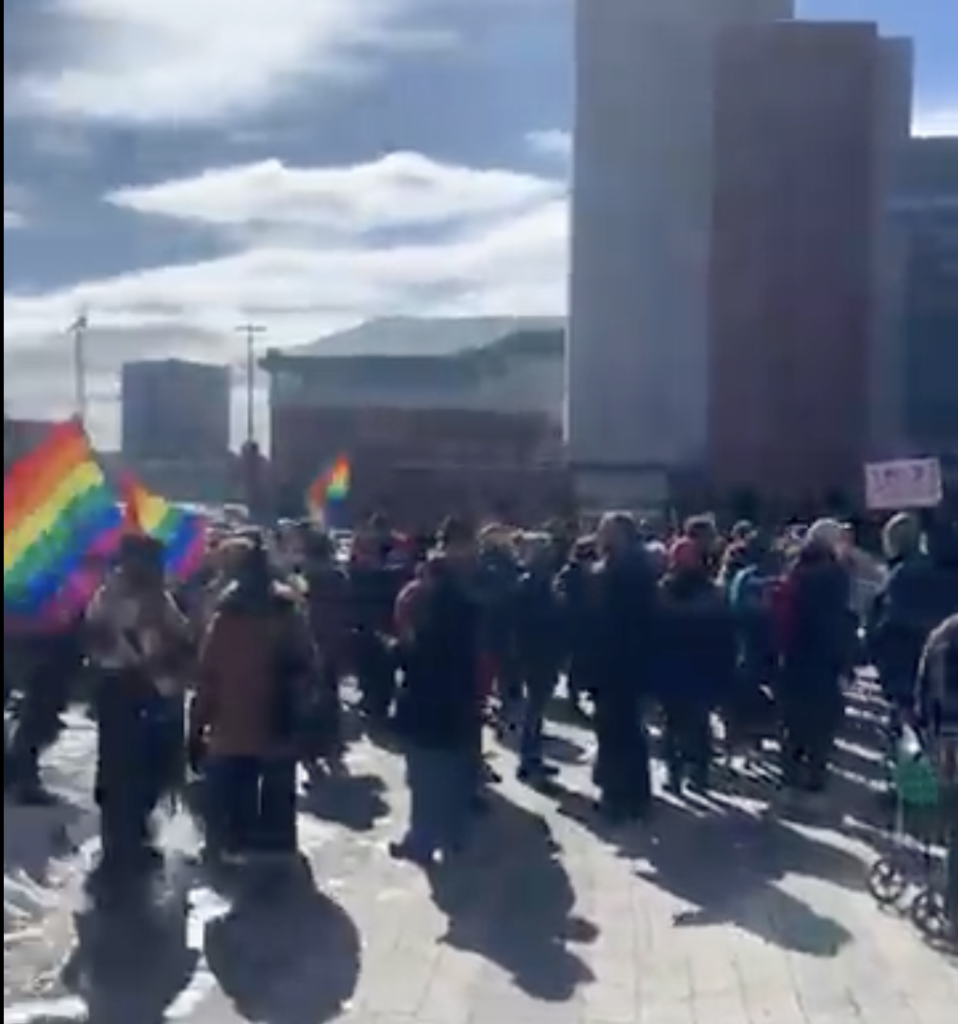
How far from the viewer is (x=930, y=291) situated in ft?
150

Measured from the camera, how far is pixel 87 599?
6.99 m

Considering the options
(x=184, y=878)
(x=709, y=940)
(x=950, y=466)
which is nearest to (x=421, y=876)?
(x=184, y=878)

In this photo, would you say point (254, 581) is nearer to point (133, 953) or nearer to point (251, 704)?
point (251, 704)

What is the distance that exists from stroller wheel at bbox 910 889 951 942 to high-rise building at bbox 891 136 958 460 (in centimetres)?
3620

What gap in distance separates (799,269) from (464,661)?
38527 mm

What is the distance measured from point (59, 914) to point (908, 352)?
133ft

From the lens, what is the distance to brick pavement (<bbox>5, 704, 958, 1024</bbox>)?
711cm

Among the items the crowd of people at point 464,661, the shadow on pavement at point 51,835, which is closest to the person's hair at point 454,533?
the crowd of people at point 464,661

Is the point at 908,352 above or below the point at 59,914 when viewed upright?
above

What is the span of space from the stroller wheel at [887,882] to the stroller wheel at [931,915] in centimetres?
19

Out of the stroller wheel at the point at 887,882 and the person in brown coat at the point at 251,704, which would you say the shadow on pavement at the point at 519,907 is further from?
the stroller wheel at the point at 887,882

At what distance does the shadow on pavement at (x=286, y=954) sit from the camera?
23.3ft

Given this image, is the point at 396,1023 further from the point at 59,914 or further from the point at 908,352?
the point at 908,352

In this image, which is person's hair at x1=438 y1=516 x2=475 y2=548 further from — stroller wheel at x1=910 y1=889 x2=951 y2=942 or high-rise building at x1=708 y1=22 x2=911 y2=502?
high-rise building at x1=708 y1=22 x2=911 y2=502
